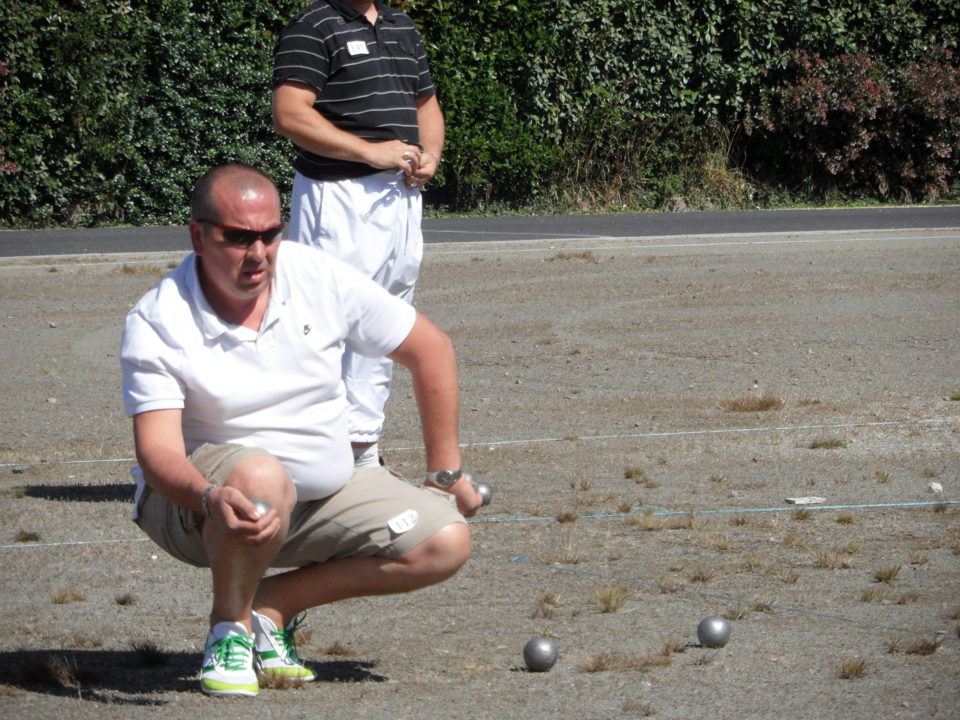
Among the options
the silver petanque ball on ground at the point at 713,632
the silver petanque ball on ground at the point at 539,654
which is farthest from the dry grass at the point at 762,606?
the silver petanque ball on ground at the point at 539,654

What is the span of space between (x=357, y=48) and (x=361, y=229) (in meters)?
0.66

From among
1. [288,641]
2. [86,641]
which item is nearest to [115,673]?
[86,641]

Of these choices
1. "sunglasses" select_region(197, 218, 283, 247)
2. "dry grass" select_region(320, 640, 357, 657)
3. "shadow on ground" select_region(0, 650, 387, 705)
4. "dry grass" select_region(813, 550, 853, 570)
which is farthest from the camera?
"dry grass" select_region(813, 550, 853, 570)

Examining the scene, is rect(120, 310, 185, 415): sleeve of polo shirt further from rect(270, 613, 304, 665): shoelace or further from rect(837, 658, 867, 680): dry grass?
rect(837, 658, 867, 680): dry grass

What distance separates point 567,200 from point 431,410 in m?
17.5

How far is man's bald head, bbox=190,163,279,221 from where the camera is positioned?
3576 millimetres

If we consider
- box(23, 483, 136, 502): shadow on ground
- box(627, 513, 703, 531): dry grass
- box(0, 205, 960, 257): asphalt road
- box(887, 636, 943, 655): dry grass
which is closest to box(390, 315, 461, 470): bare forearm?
box(887, 636, 943, 655): dry grass

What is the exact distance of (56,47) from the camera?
17.8 meters

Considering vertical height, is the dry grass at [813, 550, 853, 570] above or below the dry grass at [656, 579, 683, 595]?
above

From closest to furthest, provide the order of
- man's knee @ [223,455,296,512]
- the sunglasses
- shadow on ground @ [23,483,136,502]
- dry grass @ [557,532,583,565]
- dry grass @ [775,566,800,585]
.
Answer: man's knee @ [223,455,296,512] < the sunglasses < dry grass @ [775,566,800,585] < dry grass @ [557,532,583,565] < shadow on ground @ [23,483,136,502]

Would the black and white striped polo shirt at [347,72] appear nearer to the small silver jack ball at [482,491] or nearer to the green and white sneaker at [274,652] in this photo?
the small silver jack ball at [482,491]

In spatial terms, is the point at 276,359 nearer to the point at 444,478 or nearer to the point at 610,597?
the point at 444,478

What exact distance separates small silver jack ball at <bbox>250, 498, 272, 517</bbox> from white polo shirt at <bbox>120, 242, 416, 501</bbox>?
24 centimetres

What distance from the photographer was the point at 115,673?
386cm
